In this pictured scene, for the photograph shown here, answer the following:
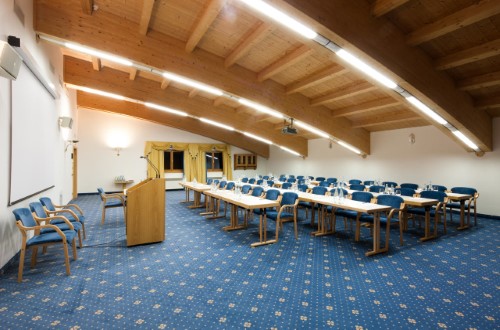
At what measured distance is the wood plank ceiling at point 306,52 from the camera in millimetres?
3803

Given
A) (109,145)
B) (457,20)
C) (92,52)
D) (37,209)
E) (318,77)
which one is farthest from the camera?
(109,145)

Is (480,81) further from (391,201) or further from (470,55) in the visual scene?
(391,201)

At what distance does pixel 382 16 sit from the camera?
404 centimetres

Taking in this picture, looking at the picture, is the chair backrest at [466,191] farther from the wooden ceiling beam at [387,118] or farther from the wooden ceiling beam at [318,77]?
the wooden ceiling beam at [318,77]

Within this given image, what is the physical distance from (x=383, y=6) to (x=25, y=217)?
562 cm

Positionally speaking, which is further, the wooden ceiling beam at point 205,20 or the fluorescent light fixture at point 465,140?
the fluorescent light fixture at point 465,140

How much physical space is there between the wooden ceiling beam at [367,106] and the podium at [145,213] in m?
5.75

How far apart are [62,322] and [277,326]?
2005 millimetres

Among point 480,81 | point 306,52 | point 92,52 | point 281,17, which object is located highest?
point 92,52

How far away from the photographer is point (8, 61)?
2797mm

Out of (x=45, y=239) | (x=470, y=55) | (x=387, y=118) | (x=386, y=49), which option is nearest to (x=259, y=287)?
(x=45, y=239)

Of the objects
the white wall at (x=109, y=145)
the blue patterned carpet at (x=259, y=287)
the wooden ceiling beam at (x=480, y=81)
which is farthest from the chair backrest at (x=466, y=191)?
the white wall at (x=109, y=145)

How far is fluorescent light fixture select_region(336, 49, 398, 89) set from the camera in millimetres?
4119

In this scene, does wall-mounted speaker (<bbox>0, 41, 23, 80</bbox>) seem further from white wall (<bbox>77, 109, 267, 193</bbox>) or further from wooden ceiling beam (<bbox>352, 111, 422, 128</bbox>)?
white wall (<bbox>77, 109, 267, 193</bbox>)
